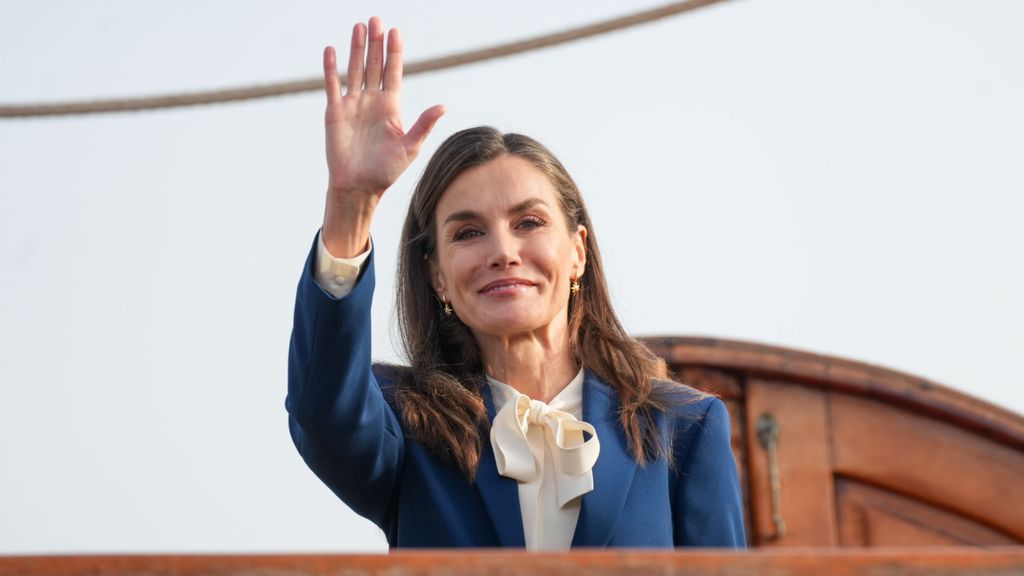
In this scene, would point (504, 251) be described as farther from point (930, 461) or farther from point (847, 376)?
point (930, 461)

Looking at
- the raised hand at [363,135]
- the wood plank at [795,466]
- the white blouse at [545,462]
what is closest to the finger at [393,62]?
the raised hand at [363,135]

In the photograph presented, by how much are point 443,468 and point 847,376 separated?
5.66 feet

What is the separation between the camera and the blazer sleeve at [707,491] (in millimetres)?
2254

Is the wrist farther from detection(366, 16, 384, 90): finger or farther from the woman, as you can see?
detection(366, 16, 384, 90): finger

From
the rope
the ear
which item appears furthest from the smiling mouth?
the rope

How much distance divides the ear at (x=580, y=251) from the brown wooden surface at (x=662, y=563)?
138cm

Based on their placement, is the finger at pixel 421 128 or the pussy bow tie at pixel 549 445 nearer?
the finger at pixel 421 128

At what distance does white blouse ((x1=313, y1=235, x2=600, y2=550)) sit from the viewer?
216 cm

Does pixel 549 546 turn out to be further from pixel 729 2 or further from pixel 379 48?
pixel 729 2

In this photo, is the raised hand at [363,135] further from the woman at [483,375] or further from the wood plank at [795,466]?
the wood plank at [795,466]

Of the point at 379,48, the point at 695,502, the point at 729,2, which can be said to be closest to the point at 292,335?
the point at 379,48

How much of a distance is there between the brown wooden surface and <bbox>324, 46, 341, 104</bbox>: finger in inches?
37.8

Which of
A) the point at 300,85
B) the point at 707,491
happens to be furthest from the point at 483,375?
the point at 300,85

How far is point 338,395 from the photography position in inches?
78.8
